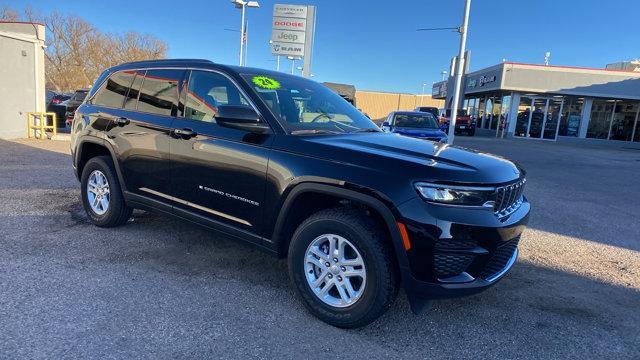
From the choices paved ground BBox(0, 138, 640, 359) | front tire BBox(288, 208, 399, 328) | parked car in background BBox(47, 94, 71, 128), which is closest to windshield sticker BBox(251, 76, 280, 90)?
front tire BBox(288, 208, 399, 328)

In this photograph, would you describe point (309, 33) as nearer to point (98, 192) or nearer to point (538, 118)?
point (98, 192)

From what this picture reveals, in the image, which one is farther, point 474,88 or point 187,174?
point 474,88

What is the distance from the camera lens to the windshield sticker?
393cm

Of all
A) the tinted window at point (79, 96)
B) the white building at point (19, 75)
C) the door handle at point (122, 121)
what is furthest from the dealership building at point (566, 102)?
the door handle at point (122, 121)

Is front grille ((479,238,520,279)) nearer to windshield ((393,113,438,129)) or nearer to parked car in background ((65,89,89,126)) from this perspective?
windshield ((393,113,438,129))

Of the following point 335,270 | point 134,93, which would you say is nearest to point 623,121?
point 134,93

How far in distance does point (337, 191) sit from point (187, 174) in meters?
1.60

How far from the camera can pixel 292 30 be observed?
17844mm

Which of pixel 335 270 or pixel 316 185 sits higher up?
pixel 316 185

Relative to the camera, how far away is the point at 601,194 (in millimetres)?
9227

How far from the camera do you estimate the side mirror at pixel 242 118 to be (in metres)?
3.41

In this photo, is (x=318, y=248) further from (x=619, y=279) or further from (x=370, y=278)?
(x=619, y=279)

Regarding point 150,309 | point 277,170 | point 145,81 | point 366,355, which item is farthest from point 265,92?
point 366,355

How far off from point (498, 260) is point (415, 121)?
31.8ft
